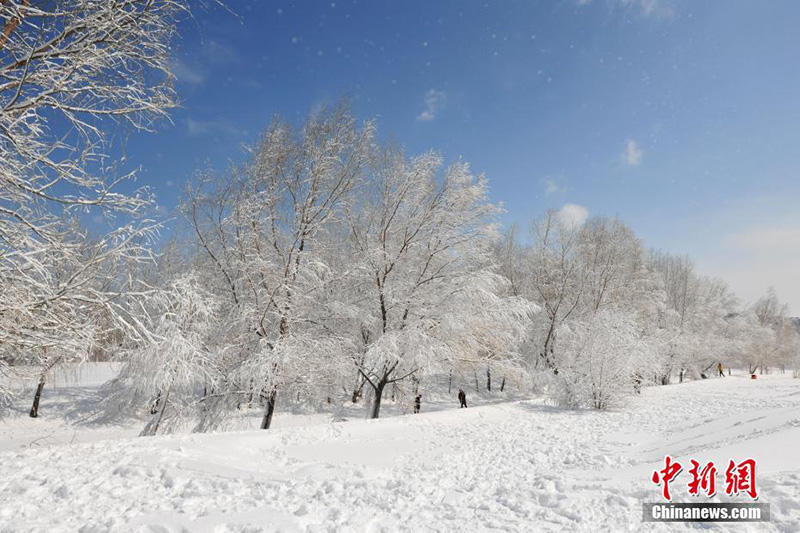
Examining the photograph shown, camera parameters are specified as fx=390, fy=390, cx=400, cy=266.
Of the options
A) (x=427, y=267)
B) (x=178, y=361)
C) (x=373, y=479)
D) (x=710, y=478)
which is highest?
(x=427, y=267)

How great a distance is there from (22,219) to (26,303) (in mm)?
890

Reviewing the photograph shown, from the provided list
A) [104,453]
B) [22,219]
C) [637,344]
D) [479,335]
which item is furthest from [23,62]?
[637,344]

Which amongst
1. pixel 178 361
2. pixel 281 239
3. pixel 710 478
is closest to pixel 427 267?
pixel 281 239

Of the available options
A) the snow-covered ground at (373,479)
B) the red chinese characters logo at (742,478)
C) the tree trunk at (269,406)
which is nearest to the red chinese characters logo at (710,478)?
the red chinese characters logo at (742,478)

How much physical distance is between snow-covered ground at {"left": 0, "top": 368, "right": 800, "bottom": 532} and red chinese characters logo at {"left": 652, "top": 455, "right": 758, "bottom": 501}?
0.11 m

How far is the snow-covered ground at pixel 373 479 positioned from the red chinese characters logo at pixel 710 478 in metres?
0.11

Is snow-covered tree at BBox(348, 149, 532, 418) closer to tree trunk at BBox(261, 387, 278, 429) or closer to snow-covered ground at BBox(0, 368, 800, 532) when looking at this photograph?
tree trunk at BBox(261, 387, 278, 429)

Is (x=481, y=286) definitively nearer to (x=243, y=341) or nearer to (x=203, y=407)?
(x=243, y=341)

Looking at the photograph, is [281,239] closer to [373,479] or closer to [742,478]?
[373,479]

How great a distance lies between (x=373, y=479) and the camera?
20.9ft

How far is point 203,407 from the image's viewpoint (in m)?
12.6

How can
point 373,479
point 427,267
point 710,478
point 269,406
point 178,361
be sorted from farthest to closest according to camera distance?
point 427,267
point 269,406
point 178,361
point 373,479
point 710,478

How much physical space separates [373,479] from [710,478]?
4.71 metres

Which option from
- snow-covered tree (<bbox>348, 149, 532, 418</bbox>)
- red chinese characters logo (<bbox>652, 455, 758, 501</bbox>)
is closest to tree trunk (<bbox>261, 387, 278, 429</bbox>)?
snow-covered tree (<bbox>348, 149, 532, 418</bbox>)
